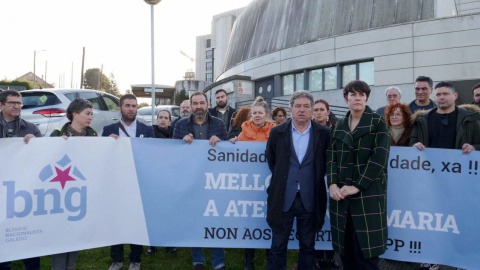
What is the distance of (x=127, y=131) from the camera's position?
4.50 meters

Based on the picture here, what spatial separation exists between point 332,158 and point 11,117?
11.6ft

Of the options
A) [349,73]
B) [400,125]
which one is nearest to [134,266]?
[400,125]

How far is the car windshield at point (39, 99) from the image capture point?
8523mm

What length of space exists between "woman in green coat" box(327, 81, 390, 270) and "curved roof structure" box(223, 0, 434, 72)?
17.2m

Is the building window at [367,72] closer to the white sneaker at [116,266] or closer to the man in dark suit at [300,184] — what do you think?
the man in dark suit at [300,184]

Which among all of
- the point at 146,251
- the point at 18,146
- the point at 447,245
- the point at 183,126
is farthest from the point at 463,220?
the point at 18,146

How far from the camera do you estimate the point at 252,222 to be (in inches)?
164

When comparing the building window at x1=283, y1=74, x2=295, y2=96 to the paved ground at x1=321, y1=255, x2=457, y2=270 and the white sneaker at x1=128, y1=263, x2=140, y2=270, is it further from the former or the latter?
the white sneaker at x1=128, y1=263, x2=140, y2=270

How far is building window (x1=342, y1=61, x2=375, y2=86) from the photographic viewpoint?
19.2 meters

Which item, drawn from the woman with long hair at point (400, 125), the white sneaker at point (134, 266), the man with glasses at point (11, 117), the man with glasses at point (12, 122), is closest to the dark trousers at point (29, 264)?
the man with glasses at point (12, 122)

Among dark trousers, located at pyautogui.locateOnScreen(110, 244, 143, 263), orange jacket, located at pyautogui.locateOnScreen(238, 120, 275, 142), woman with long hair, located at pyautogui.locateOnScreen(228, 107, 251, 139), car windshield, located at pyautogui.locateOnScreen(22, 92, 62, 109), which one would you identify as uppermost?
car windshield, located at pyautogui.locateOnScreen(22, 92, 62, 109)

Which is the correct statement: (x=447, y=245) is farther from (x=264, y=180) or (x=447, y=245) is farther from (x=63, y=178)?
(x=63, y=178)

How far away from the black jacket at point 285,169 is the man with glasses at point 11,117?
2.66m

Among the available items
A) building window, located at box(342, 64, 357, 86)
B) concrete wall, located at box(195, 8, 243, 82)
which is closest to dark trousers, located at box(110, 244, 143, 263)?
building window, located at box(342, 64, 357, 86)
